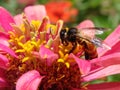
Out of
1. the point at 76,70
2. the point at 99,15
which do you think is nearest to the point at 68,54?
the point at 76,70

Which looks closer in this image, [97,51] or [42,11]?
[97,51]

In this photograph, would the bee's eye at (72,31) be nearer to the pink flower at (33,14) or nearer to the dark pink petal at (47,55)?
the dark pink petal at (47,55)

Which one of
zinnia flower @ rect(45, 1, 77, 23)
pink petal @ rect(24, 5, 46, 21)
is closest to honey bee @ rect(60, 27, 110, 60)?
pink petal @ rect(24, 5, 46, 21)

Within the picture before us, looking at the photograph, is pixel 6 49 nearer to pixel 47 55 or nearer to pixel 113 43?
pixel 47 55

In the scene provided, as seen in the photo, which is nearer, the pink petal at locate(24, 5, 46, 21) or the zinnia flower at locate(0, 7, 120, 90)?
the zinnia flower at locate(0, 7, 120, 90)

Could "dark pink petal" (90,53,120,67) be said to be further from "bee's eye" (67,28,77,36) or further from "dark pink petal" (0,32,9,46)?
"dark pink petal" (0,32,9,46)

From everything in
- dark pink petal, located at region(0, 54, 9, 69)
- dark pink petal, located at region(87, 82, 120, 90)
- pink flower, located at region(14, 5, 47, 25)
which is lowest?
dark pink petal, located at region(87, 82, 120, 90)

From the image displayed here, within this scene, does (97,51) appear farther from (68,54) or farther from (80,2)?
(80,2)
